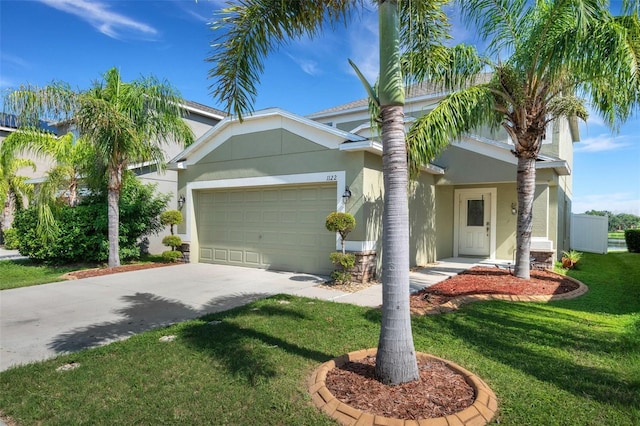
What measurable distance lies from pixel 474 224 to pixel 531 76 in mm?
6634

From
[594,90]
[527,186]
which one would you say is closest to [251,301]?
[527,186]

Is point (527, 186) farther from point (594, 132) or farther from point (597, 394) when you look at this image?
point (597, 394)

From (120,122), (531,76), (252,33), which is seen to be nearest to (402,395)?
(252,33)

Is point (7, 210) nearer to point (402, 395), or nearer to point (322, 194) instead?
point (322, 194)

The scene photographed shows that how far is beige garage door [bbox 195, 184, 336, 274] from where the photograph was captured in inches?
397

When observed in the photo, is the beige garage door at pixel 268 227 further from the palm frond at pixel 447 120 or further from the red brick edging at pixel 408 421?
the red brick edging at pixel 408 421

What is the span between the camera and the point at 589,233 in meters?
18.5

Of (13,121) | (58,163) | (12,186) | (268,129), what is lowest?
(12,186)

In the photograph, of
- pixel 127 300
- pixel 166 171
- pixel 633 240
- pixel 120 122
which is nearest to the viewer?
pixel 127 300

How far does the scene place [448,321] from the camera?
19.0 ft

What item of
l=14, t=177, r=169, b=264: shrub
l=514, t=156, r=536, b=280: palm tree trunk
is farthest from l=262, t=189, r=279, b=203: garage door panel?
l=514, t=156, r=536, b=280: palm tree trunk

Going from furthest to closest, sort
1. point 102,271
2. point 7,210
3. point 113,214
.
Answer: point 7,210
point 113,214
point 102,271

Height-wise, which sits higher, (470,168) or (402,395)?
(470,168)

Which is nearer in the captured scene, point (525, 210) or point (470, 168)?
point (525, 210)
